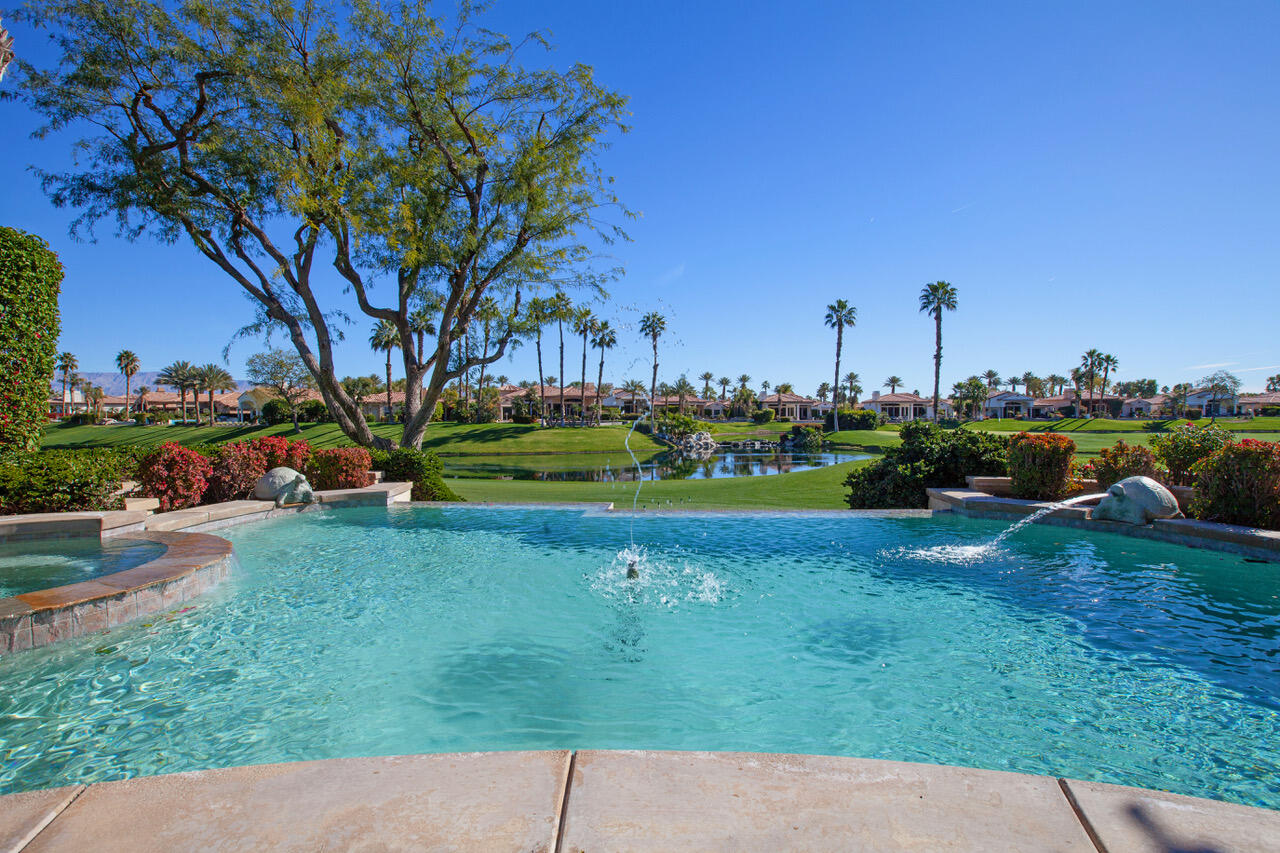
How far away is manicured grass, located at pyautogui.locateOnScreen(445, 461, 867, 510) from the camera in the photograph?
1480 cm

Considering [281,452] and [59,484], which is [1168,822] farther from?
[281,452]

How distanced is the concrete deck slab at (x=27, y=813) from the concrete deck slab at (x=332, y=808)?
1.6 inches

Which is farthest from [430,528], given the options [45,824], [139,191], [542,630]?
[139,191]

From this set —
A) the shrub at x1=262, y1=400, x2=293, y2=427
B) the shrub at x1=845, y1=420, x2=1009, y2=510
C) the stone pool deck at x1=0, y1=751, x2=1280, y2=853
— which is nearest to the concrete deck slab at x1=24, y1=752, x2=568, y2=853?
the stone pool deck at x1=0, y1=751, x2=1280, y2=853

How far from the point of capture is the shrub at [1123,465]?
10.5 metres

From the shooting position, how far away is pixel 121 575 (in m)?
5.60

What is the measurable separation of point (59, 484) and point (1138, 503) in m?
15.3

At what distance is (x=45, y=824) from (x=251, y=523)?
9.40m

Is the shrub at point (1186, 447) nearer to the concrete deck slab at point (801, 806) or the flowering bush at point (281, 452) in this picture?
the concrete deck slab at point (801, 806)

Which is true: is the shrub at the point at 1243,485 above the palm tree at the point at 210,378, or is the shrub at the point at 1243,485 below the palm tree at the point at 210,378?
below

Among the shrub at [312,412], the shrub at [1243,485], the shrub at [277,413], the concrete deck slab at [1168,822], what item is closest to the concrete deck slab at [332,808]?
the concrete deck slab at [1168,822]

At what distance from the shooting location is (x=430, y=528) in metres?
10.2

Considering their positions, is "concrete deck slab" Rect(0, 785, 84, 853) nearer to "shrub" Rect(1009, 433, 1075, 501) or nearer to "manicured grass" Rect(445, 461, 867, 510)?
"manicured grass" Rect(445, 461, 867, 510)

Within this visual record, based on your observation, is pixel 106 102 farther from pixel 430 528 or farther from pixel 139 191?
pixel 430 528
